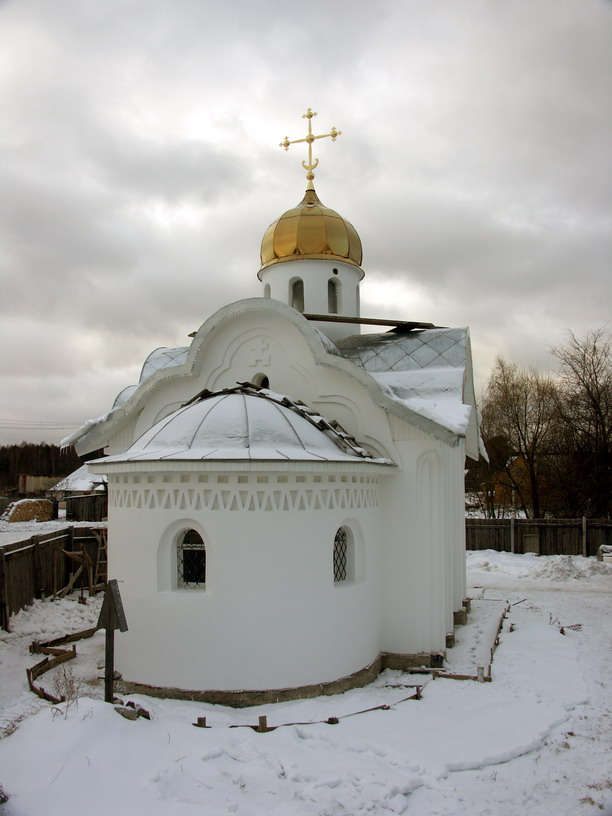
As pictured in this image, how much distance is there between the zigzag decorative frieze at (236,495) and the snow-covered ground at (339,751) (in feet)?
7.59

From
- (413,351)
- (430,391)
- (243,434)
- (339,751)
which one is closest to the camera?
(339,751)

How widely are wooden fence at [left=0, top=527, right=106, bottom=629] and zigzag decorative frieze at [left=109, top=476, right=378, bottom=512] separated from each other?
4.11 metres

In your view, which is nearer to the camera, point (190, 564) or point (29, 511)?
point (190, 564)

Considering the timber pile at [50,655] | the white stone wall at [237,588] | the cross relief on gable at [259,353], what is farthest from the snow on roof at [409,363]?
the timber pile at [50,655]

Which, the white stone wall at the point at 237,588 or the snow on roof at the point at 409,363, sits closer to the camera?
the white stone wall at the point at 237,588

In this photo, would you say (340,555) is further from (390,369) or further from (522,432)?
(522,432)

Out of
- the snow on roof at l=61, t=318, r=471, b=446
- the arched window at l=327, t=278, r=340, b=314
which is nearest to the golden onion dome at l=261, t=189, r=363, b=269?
the arched window at l=327, t=278, r=340, b=314

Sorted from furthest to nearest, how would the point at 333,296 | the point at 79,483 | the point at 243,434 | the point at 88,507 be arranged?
the point at 79,483 < the point at 88,507 < the point at 333,296 < the point at 243,434

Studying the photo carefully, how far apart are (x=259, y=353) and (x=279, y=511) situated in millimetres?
3619

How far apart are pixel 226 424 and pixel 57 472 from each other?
7308 centimetres

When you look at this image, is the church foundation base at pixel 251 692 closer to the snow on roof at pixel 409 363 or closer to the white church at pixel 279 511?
the white church at pixel 279 511

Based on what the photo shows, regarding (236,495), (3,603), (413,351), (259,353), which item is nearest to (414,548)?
(236,495)

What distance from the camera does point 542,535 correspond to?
856 inches

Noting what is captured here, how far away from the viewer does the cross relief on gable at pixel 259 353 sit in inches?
428
